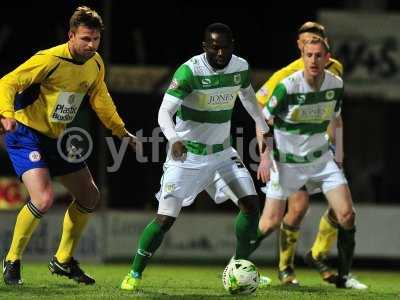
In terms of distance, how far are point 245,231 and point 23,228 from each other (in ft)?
5.42

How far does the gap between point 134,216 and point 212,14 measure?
4.64 meters

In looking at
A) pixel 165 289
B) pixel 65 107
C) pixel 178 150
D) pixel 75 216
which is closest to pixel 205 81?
pixel 178 150

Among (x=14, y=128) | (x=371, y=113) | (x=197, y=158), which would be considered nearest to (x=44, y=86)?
(x=14, y=128)

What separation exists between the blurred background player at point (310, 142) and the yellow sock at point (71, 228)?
1.64 metres

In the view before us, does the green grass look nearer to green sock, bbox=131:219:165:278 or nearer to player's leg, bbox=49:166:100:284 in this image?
player's leg, bbox=49:166:100:284

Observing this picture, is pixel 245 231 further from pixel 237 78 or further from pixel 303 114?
pixel 303 114

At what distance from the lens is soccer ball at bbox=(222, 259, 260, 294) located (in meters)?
7.72

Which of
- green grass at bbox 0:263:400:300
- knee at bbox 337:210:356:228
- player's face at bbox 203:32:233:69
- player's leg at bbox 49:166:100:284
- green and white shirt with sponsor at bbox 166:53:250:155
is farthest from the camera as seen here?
knee at bbox 337:210:356:228

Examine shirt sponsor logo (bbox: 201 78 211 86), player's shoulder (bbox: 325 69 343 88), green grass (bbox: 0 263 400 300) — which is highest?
shirt sponsor logo (bbox: 201 78 211 86)

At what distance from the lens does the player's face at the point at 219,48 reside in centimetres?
786

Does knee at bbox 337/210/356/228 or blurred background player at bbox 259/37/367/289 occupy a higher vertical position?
blurred background player at bbox 259/37/367/289

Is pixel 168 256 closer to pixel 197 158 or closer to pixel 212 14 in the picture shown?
Result: pixel 212 14

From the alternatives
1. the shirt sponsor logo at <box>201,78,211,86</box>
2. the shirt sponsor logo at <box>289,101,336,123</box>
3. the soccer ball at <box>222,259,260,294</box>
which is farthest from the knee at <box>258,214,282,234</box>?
the shirt sponsor logo at <box>201,78,211,86</box>

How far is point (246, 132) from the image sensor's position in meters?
15.4
